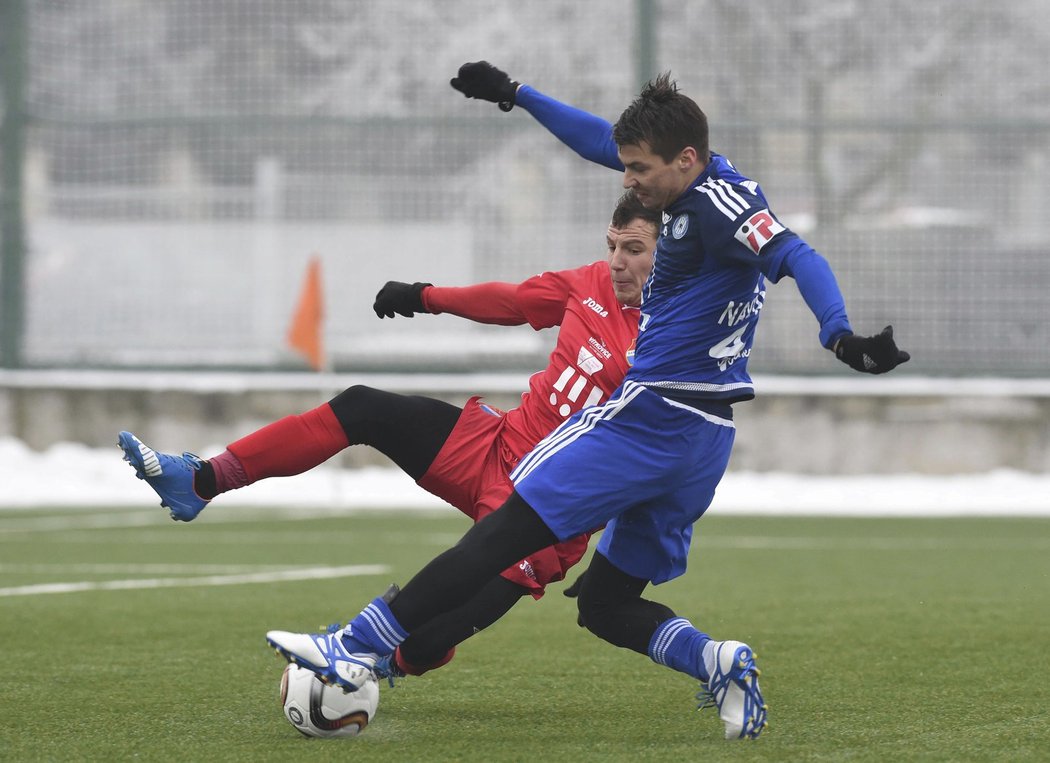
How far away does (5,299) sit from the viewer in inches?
672

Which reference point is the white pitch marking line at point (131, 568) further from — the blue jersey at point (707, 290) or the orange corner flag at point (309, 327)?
the orange corner flag at point (309, 327)

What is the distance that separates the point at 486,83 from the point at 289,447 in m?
1.36

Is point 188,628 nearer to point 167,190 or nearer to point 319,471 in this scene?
point 319,471

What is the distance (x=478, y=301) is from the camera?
5.52 m

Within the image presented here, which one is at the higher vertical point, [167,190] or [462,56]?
[462,56]

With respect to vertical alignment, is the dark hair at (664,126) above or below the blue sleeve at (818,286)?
above

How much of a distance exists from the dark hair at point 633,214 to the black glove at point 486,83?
516 millimetres

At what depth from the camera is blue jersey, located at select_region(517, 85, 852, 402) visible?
14.5 feet

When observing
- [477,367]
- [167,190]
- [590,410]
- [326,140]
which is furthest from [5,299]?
[590,410]

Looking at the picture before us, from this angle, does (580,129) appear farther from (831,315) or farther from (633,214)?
(831,315)

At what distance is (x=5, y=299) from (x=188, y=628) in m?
10.9

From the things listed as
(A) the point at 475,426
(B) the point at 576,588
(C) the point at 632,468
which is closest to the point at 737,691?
(C) the point at 632,468

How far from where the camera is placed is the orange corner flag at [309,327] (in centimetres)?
1536

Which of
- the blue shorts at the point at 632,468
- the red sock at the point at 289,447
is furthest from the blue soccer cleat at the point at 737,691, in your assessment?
the red sock at the point at 289,447
